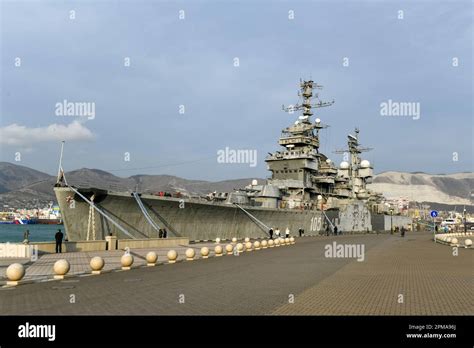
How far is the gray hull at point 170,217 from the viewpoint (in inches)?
1104

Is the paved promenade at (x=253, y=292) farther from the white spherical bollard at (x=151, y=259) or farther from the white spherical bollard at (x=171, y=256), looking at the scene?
the white spherical bollard at (x=171, y=256)

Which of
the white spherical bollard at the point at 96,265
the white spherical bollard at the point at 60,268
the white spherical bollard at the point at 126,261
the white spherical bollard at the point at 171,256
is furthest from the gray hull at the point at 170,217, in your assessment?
the white spherical bollard at the point at 60,268

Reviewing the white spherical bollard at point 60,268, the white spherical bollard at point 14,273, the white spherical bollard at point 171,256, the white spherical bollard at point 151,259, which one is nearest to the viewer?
the white spherical bollard at point 14,273

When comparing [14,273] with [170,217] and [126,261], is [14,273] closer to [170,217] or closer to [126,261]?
[126,261]

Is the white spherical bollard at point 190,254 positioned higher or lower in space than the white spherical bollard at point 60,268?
lower

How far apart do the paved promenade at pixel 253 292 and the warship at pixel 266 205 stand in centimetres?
1311

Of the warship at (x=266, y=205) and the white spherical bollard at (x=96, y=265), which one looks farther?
the warship at (x=266, y=205)

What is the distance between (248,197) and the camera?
42.4 m

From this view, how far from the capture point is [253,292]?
36.6 ft

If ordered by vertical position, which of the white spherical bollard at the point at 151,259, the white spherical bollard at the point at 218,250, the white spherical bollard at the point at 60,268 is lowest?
the white spherical bollard at the point at 218,250

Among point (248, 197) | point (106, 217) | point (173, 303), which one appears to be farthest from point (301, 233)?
point (173, 303)

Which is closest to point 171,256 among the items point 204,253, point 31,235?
point 204,253

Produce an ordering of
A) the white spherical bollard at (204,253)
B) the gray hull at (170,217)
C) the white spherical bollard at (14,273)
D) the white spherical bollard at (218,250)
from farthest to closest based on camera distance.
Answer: the gray hull at (170,217) → the white spherical bollard at (218,250) → the white spherical bollard at (204,253) → the white spherical bollard at (14,273)
